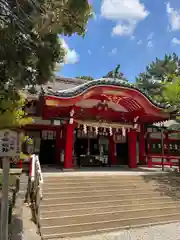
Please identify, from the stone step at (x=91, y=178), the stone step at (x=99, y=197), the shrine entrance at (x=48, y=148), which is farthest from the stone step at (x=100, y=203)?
the shrine entrance at (x=48, y=148)

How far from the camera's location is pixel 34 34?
5215 mm

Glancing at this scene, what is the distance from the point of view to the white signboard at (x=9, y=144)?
4.13 m

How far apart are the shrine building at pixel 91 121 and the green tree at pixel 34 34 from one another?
6.38 metres

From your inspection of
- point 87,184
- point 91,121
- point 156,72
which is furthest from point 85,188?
point 156,72

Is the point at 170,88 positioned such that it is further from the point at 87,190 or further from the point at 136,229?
the point at 136,229

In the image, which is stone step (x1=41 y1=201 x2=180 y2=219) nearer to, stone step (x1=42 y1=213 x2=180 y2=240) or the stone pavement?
stone step (x1=42 y1=213 x2=180 y2=240)

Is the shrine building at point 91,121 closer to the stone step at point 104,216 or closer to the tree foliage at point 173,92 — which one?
the tree foliage at point 173,92

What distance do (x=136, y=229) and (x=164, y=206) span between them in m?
2.28

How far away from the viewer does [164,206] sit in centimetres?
893

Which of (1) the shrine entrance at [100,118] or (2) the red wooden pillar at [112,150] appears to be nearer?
(1) the shrine entrance at [100,118]

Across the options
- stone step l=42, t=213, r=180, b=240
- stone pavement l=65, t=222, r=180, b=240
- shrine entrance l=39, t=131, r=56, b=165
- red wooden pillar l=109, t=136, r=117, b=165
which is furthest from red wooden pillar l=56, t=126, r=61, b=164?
stone pavement l=65, t=222, r=180, b=240

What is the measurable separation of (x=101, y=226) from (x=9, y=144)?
439cm

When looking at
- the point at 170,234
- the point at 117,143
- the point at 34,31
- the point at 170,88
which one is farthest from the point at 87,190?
the point at 117,143

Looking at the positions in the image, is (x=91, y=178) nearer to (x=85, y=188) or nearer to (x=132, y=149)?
(x=85, y=188)
